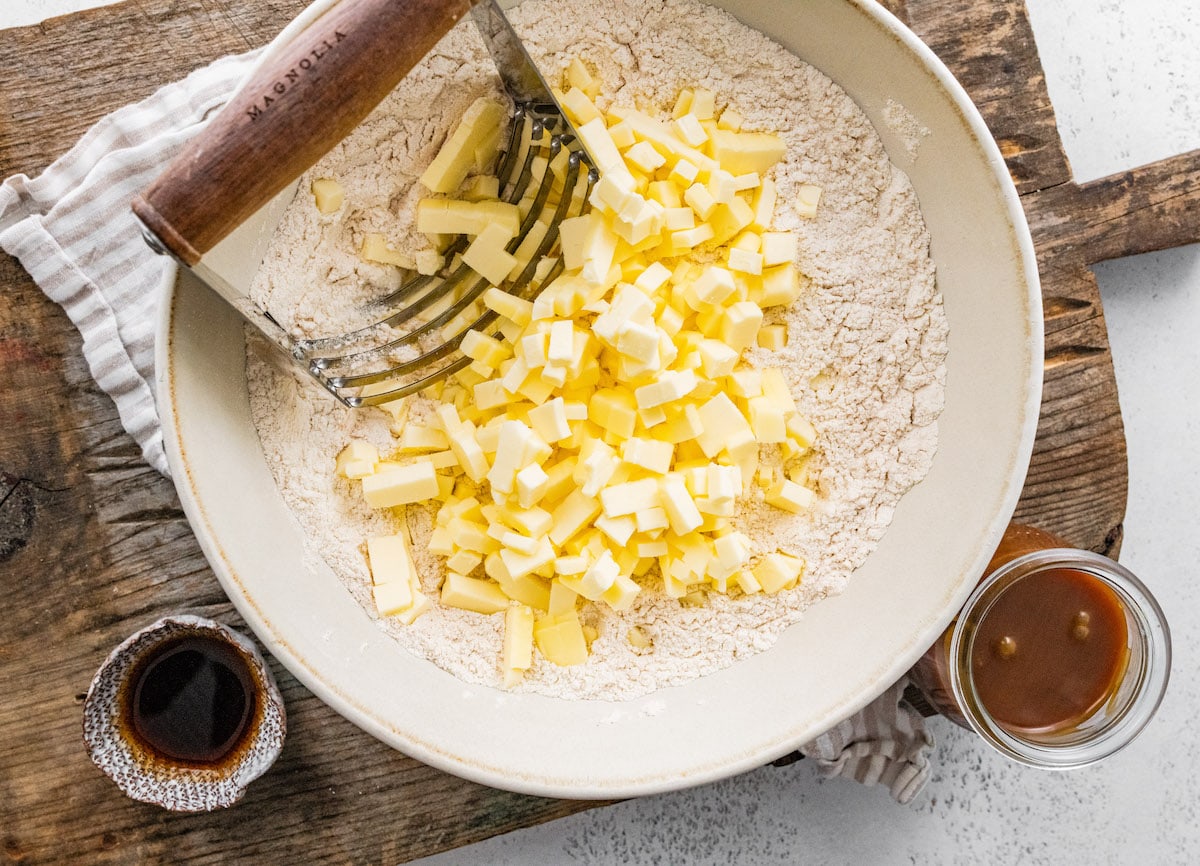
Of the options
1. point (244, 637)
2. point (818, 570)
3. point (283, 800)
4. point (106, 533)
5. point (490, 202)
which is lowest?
point (283, 800)

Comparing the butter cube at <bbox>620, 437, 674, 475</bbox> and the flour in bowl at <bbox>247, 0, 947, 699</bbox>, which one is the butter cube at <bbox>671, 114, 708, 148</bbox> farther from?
the butter cube at <bbox>620, 437, 674, 475</bbox>

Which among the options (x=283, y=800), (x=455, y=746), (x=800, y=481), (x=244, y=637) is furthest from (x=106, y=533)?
(x=800, y=481)

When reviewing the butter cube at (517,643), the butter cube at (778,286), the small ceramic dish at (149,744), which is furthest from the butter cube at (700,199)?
the small ceramic dish at (149,744)

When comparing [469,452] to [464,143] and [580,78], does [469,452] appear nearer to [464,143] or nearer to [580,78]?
[464,143]

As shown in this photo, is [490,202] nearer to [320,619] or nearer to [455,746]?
[320,619]

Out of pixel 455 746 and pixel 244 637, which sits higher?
pixel 244 637
